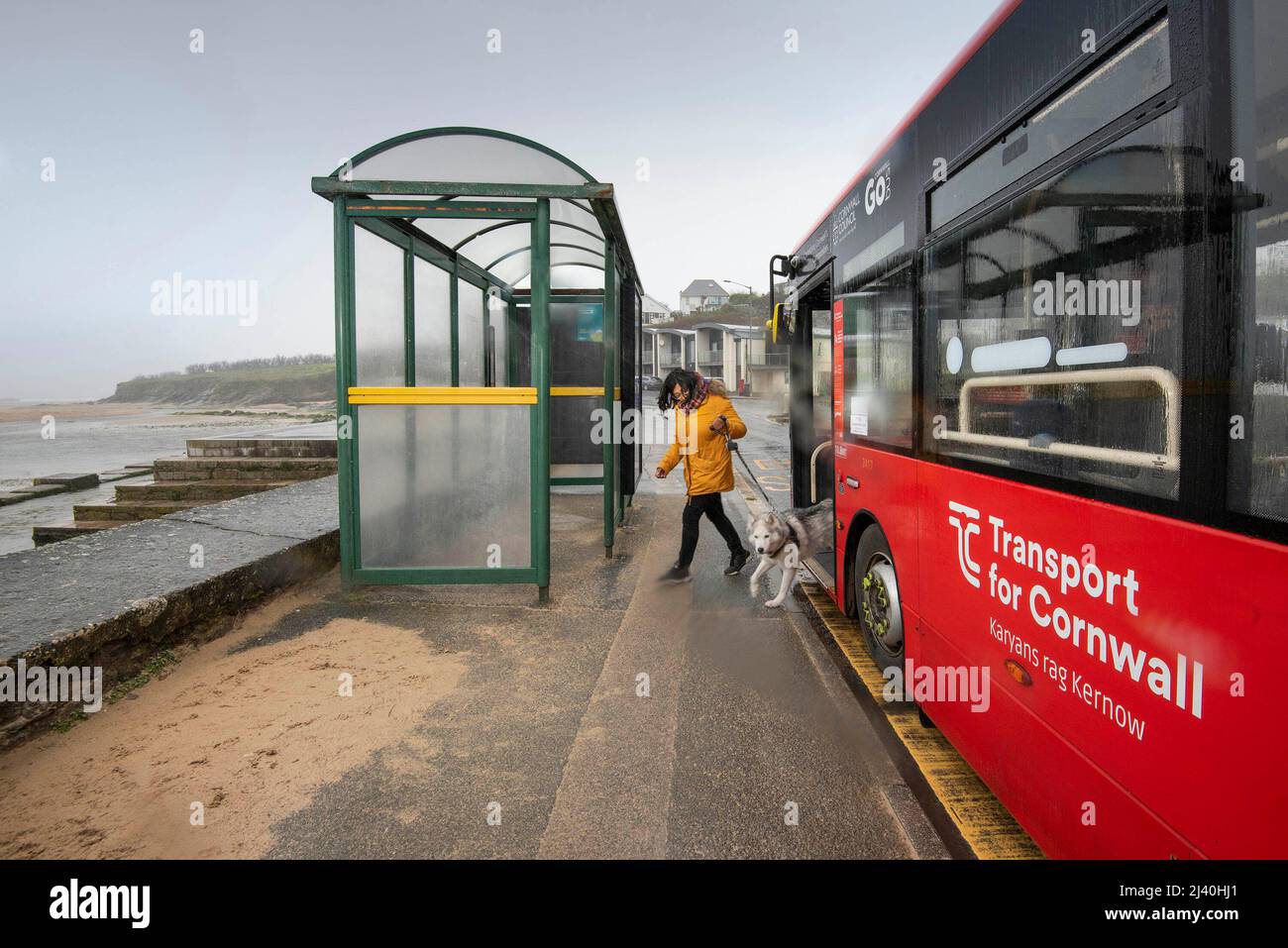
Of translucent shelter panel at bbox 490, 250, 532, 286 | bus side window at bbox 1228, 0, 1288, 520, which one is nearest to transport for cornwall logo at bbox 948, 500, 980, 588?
bus side window at bbox 1228, 0, 1288, 520

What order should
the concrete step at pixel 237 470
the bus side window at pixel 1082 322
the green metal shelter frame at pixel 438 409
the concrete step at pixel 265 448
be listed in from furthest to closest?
the concrete step at pixel 265 448, the concrete step at pixel 237 470, the green metal shelter frame at pixel 438 409, the bus side window at pixel 1082 322

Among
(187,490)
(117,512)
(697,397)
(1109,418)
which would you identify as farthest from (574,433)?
(1109,418)

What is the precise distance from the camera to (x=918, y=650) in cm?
333

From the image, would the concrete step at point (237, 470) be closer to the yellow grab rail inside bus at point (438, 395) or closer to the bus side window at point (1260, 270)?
the yellow grab rail inside bus at point (438, 395)

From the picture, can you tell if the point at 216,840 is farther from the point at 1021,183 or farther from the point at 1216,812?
the point at 1021,183

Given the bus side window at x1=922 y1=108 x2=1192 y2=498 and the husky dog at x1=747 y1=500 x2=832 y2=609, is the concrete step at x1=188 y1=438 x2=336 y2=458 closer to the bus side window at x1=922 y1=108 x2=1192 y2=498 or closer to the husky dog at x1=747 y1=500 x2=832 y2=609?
the husky dog at x1=747 y1=500 x2=832 y2=609

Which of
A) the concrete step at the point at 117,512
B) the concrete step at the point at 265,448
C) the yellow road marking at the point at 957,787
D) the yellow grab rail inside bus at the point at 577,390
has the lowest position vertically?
the yellow road marking at the point at 957,787

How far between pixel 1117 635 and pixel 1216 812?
43cm

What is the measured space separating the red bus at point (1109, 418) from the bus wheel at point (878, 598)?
36 cm

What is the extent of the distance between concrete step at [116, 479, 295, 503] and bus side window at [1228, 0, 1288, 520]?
12.3 m

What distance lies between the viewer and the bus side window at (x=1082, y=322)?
1.72 meters

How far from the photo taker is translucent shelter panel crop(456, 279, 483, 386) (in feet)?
26.6
